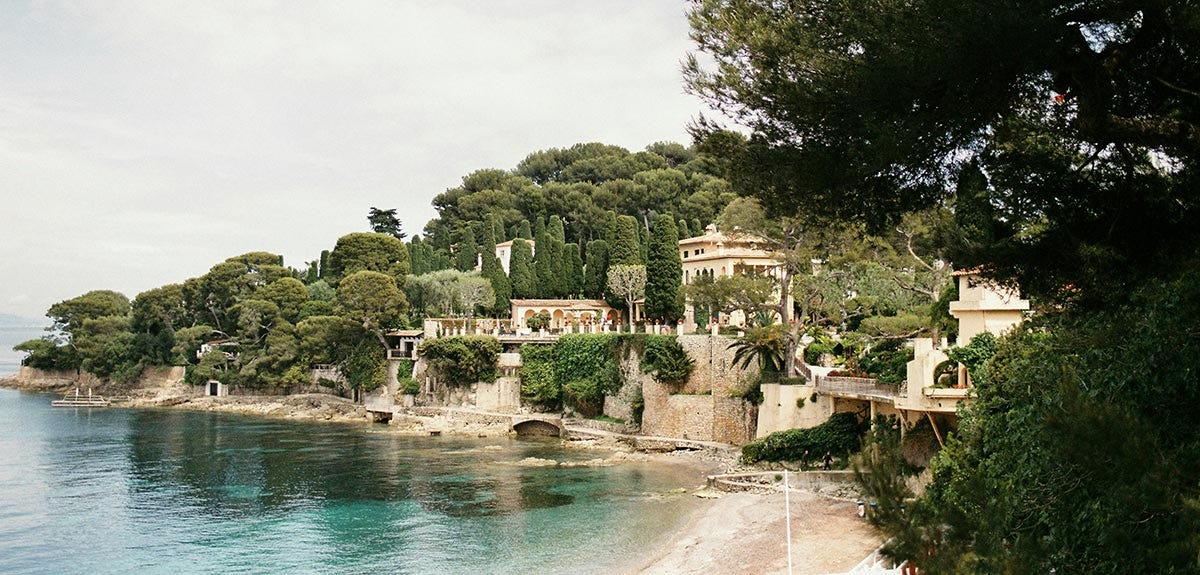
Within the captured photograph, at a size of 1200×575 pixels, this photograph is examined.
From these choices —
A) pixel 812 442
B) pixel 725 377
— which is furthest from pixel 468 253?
pixel 812 442

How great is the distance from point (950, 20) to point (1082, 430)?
2.96 metres

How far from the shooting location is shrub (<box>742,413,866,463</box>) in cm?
2259

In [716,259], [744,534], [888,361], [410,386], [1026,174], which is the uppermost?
[716,259]

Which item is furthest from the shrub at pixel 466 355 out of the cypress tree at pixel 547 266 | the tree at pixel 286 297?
the tree at pixel 286 297

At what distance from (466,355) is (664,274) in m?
10.8

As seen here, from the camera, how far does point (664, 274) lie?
36.3 metres

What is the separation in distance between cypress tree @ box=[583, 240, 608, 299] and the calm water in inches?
674

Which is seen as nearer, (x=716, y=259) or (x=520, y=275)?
(x=716, y=259)

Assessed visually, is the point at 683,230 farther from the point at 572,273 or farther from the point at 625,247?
the point at 625,247

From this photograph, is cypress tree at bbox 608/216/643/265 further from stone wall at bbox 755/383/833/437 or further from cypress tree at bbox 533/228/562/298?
stone wall at bbox 755/383/833/437

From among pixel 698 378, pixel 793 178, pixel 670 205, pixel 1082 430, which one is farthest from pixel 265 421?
pixel 1082 430

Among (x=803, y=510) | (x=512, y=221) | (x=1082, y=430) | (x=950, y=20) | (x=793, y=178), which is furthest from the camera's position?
(x=512, y=221)

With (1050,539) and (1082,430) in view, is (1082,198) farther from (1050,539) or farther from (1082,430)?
(1082,430)

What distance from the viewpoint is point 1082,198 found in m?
6.59
